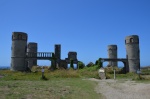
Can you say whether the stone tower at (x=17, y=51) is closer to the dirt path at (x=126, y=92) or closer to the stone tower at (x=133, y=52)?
the stone tower at (x=133, y=52)

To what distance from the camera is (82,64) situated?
5003 centimetres

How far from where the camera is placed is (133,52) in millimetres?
48219

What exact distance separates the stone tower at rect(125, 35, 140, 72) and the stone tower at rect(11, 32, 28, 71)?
22.5 metres

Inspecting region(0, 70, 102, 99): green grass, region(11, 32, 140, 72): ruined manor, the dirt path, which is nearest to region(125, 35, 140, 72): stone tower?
region(11, 32, 140, 72): ruined manor

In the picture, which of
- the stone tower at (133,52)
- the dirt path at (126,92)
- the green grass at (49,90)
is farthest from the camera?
the stone tower at (133,52)

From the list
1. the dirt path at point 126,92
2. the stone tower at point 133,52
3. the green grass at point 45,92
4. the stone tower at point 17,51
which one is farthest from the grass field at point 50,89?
the stone tower at point 133,52

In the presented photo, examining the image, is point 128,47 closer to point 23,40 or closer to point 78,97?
point 23,40

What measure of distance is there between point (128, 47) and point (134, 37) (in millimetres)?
2512

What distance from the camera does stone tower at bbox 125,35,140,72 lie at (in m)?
48.2

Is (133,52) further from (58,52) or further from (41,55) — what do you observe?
(41,55)

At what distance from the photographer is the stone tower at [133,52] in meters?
48.2

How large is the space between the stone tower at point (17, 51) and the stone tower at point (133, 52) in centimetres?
2247

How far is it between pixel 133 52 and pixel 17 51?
24.4 meters

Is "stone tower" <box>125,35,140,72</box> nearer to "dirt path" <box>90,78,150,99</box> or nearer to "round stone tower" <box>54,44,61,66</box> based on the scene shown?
"round stone tower" <box>54,44,61,66</box>
